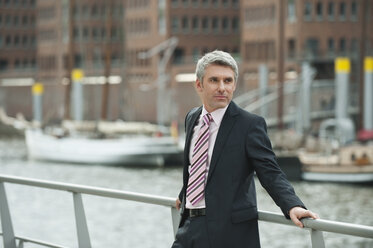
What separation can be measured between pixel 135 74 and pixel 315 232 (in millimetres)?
103705

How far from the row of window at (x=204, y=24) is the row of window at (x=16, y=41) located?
1343 inches

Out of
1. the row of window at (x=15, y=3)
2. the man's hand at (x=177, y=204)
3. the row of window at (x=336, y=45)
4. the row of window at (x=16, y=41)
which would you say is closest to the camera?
the man's hand at (x=177, y=204)

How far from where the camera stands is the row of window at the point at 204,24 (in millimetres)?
103375

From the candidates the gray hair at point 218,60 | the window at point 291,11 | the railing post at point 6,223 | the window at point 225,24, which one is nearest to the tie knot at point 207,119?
the gray hair at point 218,60

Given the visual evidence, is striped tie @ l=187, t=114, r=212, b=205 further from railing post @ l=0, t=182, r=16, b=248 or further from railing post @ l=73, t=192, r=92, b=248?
railing post @ l=0, t=182, r=16, b=248

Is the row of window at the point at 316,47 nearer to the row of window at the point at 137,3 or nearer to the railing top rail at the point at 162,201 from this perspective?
the row of window at the point at 137,3

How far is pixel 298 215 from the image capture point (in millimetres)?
4664

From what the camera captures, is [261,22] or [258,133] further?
[261,22]

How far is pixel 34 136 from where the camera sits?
6606 cm

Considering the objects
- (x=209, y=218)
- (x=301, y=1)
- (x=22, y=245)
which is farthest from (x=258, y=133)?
(x=301, y=1)

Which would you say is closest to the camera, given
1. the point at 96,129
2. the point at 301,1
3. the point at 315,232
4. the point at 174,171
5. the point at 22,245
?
the point at 315,232

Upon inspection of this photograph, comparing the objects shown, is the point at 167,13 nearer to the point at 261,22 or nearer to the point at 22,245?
the point at 261,22

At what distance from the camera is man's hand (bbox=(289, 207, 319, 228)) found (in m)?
4.64

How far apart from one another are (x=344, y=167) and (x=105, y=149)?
19834mm
